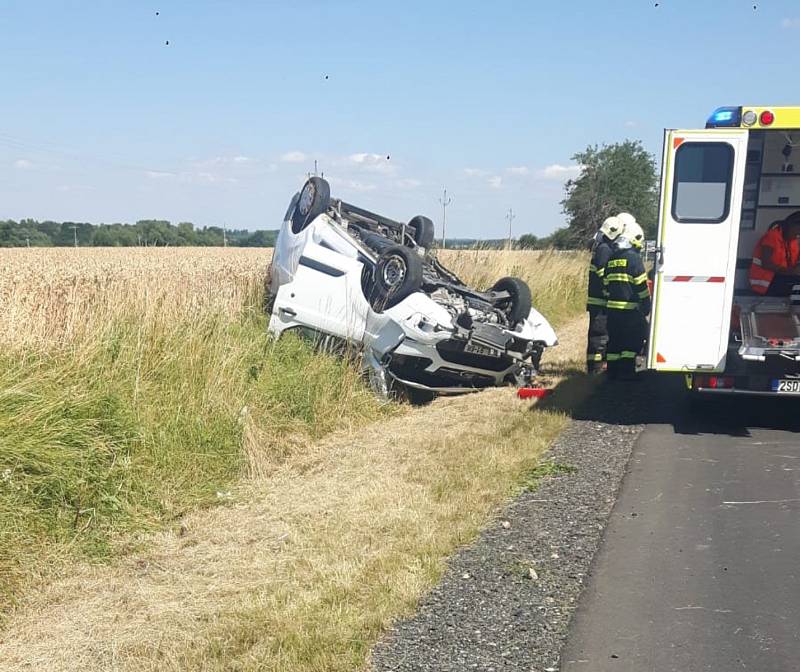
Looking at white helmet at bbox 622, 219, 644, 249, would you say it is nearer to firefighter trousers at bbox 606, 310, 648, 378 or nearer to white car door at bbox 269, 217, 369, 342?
firefighter trousers at bbox 606, 310, 648, 378

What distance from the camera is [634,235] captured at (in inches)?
383

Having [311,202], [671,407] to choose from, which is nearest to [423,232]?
[311,202]

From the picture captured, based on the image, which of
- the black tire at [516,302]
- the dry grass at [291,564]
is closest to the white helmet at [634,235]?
the black tire at [516,302]

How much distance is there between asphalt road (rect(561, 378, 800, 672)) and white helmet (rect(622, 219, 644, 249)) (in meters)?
2.58

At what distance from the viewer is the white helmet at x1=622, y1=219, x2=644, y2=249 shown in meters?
9.66

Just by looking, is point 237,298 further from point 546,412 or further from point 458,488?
point 458,488

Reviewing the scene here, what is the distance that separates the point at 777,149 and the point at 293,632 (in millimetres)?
8925

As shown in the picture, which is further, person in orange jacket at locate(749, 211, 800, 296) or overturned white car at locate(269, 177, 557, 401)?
person in orange jacket at locate(749, 211, 800, 296)

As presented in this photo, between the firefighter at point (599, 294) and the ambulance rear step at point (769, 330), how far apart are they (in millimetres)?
1542

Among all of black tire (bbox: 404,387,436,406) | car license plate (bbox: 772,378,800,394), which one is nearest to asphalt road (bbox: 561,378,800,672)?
car license plate (bbox: 772,378,800,394)

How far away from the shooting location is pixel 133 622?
169 inches

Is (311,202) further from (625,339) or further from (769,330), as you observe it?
(769,330)

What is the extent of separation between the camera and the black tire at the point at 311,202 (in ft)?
35.1

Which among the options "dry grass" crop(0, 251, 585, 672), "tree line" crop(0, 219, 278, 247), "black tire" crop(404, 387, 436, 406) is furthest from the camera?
"tree line" crop(0, 219, 278, 247)
